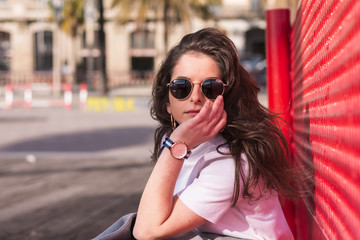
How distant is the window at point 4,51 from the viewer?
149 feet

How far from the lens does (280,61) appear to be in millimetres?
3084

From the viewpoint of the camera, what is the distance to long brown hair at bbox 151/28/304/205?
1916 mm

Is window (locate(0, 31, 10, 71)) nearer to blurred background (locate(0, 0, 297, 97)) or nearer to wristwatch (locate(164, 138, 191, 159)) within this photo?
blurred background (locate(0, 0, 297, 97))

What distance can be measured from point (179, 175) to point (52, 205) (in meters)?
3.65

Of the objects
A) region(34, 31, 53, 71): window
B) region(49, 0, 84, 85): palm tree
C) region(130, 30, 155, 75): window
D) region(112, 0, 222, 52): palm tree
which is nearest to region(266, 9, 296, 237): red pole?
region(112, 0, 222, 52): palm tree

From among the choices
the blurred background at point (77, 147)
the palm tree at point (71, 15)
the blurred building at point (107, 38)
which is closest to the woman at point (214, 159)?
the blurred background at point (77, 147)

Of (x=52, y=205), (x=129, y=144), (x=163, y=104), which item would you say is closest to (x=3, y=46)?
(x=129, y=144)

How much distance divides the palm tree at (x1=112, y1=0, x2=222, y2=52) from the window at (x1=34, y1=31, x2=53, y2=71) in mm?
17593

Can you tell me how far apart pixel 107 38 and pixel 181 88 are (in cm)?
4350

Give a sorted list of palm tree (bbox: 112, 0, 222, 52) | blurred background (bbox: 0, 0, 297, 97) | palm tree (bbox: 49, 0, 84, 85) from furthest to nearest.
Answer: blurred background (bbox: 0, 0, 297, 97), palm tree (bbox: 49, 0, 84, 85), palm tree (bbox: 112, 0, 222, 52)

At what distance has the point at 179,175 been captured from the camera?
209 centimetres

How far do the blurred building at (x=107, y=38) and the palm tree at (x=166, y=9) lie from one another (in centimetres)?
1216

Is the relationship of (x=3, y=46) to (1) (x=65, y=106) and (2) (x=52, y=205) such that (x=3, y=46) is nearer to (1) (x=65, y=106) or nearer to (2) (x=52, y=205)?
(1) (x=65, y=106)

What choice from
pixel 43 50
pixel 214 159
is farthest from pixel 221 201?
pixel 43 50
